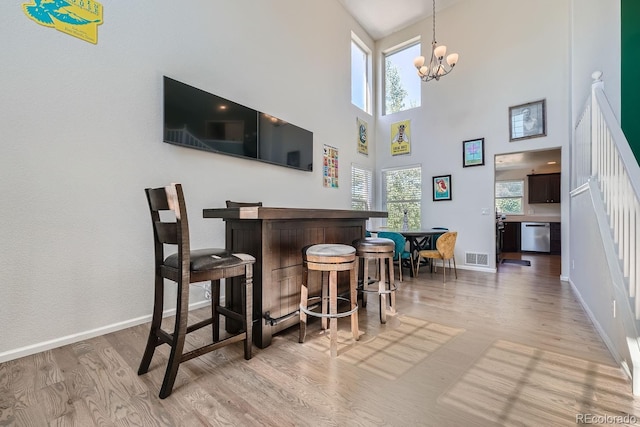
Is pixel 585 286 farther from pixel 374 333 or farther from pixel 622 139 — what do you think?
pixel 374 333

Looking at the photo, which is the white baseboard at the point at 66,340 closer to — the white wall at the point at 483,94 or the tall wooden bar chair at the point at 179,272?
the tall wooden bar chair at the point at 179,272

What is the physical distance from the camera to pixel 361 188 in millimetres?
5871

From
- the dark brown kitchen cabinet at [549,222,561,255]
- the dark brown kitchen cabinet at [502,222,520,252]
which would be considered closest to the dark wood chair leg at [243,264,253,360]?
the dark brown kitchen cabinet at [502,222,520,252]

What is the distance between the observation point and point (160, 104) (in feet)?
8.27

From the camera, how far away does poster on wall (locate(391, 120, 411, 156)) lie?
5836 millimetres

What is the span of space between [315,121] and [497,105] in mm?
3395

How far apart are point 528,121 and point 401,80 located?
279 centimetres

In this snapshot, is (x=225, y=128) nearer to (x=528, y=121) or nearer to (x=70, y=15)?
(x=70, y=15)

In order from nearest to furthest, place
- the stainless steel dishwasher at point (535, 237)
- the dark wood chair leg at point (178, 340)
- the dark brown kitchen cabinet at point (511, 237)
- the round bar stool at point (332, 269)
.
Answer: the dark wood chair leg at point (178, 340) → the round bar stool at point (332, 269) → the stainless steel dishwasher at point (535, 237) → the dark brown kitchen cabinet at point (511, 237)

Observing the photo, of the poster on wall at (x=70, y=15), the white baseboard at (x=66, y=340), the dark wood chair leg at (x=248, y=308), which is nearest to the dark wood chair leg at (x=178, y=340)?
the dark wood chair leg at (x=248, y=308)

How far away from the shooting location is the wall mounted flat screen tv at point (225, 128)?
102 inches

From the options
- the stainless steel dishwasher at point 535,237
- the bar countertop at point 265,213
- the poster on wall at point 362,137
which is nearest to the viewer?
the bar countertop at point 265,213

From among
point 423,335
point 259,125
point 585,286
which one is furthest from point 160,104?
point 585,286

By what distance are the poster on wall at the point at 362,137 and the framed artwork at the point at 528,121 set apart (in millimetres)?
2714
